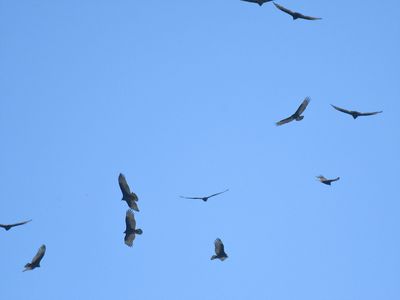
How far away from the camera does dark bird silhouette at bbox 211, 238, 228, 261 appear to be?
139 ft

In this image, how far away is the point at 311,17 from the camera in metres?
40.4

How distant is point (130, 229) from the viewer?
41.6 meters

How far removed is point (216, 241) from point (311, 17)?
10991mm

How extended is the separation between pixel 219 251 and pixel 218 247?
205mm

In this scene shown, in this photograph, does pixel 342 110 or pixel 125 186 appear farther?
pixel 342 110

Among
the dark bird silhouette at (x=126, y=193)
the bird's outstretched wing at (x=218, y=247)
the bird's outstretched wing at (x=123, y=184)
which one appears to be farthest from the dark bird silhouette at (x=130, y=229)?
the bird's outstretched wing at (x=218, y=247)

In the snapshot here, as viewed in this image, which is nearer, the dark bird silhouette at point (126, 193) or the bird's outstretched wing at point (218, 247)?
the dark bird silhouette at point (126, 193)

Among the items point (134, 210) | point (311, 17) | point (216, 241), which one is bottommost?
point (216, 241)

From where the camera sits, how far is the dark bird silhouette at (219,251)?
42406mm

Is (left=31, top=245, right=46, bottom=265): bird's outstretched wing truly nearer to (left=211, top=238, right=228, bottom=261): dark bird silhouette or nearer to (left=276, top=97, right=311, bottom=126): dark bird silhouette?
(left=211, top=238, right=228, bottom=261): dark bird silhouette

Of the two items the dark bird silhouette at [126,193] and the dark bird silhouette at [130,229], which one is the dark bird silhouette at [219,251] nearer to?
the dark bird silhouette at [130,229]

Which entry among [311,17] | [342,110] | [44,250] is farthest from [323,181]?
[44,250]

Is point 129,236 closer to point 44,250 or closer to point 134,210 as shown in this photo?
point 134,210

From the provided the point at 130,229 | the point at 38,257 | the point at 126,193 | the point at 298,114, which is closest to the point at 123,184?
the point at 126,193
